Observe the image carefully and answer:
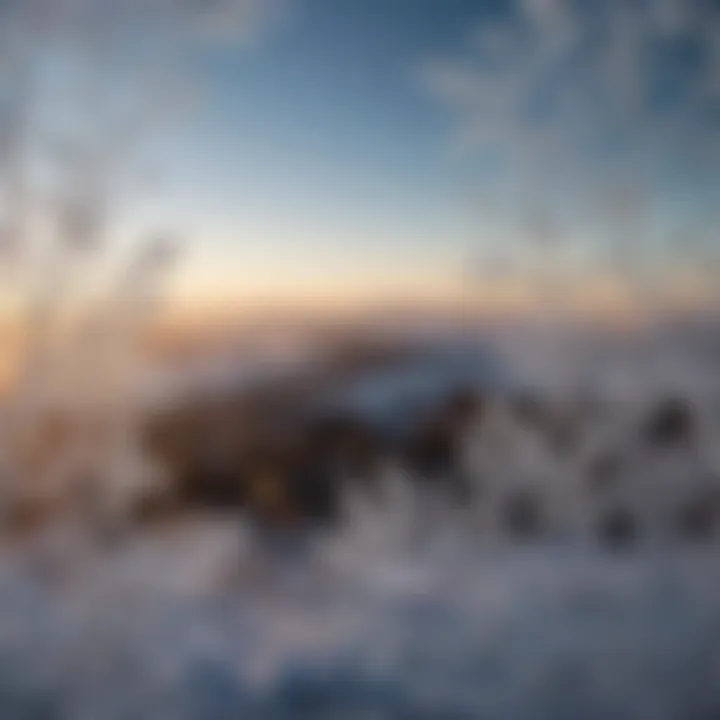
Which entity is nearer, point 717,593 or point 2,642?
point 717,593

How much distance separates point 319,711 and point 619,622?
32.9 metres

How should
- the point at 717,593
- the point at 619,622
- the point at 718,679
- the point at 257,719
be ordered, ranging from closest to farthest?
the point at 717,593 → the point at 718,679 → the point at 619,622 → the point at 257,719

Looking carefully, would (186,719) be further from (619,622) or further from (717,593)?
(717,593)

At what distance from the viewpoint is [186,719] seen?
145 ft

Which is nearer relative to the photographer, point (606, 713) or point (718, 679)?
point (718, 679)

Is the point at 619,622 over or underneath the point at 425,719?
over

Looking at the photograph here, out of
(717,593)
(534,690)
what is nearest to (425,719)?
(534,690)

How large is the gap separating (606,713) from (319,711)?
3745cm

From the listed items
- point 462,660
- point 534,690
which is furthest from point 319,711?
point 534,690

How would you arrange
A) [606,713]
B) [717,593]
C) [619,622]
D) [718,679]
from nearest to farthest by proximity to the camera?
[717,593] < [718,679] < [606,713] < [619,622]

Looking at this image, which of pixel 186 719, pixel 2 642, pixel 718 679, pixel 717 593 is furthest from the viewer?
pixel 186 719

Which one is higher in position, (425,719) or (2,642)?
(2,642)

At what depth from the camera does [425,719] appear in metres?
47.5

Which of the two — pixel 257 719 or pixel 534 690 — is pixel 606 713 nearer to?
pixel 534 690
